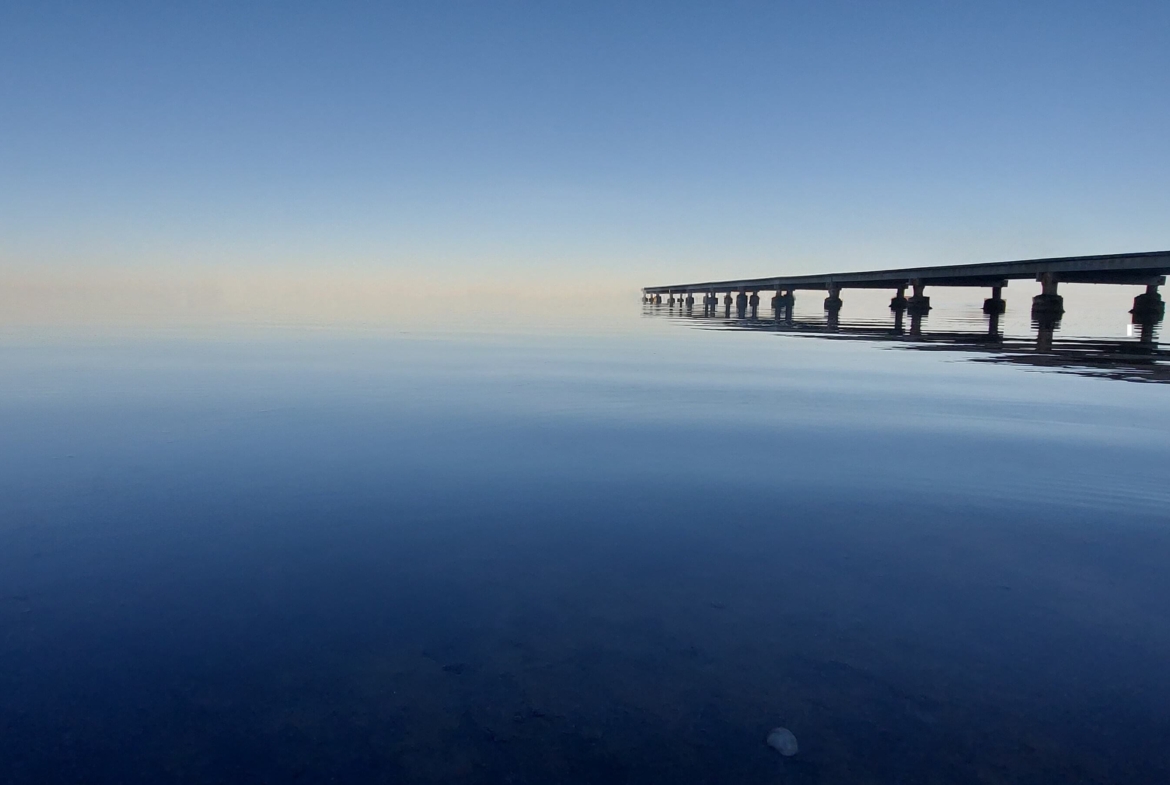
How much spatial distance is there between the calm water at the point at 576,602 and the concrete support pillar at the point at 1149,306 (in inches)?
2440

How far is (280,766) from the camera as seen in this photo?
290 cm

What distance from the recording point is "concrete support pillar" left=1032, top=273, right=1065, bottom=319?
54.8 metres

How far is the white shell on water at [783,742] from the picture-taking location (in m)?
3.05

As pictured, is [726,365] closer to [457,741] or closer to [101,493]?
[101,493]

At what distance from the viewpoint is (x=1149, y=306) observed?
57.4 m

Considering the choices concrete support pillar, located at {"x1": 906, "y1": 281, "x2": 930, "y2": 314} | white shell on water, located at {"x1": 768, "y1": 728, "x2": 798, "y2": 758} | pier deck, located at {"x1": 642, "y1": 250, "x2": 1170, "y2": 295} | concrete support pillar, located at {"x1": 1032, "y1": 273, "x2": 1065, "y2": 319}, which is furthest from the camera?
concrete support pillar, located at {"x1": 906, "y1": 281, "x2": 930, "y2": 314}

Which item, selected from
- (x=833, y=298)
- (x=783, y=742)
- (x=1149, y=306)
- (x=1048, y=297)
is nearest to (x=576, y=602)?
(x=783, y=742)

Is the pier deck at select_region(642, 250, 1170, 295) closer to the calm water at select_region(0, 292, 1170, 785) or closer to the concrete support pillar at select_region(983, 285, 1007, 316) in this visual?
the concrete support pillar at select_region(983, 285, 1007, 316)

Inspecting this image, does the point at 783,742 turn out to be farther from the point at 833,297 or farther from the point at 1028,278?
the point at 833,297

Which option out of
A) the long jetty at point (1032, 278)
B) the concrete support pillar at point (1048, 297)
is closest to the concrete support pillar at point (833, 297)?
the long jetty at point (1032, 278)

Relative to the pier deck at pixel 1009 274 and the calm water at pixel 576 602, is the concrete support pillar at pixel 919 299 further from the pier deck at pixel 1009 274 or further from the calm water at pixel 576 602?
the calm water at pixel 576 602

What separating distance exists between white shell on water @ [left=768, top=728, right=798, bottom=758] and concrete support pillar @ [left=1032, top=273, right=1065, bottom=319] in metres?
64.7

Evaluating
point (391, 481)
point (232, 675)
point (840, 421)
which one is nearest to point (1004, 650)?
point (232, 675)

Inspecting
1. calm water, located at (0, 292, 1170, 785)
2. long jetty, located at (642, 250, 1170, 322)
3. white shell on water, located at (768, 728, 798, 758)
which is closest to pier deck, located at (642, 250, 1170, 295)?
long jetty, located at (642, 250, 1170, 322)
